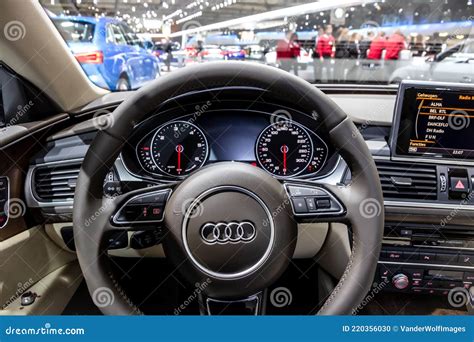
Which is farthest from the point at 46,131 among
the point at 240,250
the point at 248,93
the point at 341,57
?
the point at 341,57

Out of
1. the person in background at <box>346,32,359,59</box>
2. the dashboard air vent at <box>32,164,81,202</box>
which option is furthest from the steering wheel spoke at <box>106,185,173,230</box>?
the person in background at <box>346,32,359,59</box>

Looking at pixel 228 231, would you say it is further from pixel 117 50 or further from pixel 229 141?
pixel 117 50

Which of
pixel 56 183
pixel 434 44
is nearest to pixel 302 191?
pixel 56 183

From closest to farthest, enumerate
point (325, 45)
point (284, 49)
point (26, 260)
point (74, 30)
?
point (26, 260) < point (74, 30) < point (284, 49) < point (325, 45)

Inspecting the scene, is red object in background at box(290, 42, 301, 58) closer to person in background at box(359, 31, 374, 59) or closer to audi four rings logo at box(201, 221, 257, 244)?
person in background at box(359, 31, 374, 59)

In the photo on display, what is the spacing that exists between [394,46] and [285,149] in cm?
884

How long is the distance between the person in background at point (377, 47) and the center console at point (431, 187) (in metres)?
→ 7.82

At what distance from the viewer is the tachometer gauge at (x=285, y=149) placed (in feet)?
4.43

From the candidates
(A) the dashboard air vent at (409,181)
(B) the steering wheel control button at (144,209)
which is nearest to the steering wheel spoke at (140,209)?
(B) the steering wheel control button at (144,209)

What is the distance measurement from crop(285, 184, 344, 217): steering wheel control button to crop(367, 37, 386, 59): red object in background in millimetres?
8317

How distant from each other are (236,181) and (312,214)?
8.8 inches

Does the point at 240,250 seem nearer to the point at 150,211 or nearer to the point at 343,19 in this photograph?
the point at 150,211

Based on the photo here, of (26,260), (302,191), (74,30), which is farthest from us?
(74,30)

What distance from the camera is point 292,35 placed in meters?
10.1
